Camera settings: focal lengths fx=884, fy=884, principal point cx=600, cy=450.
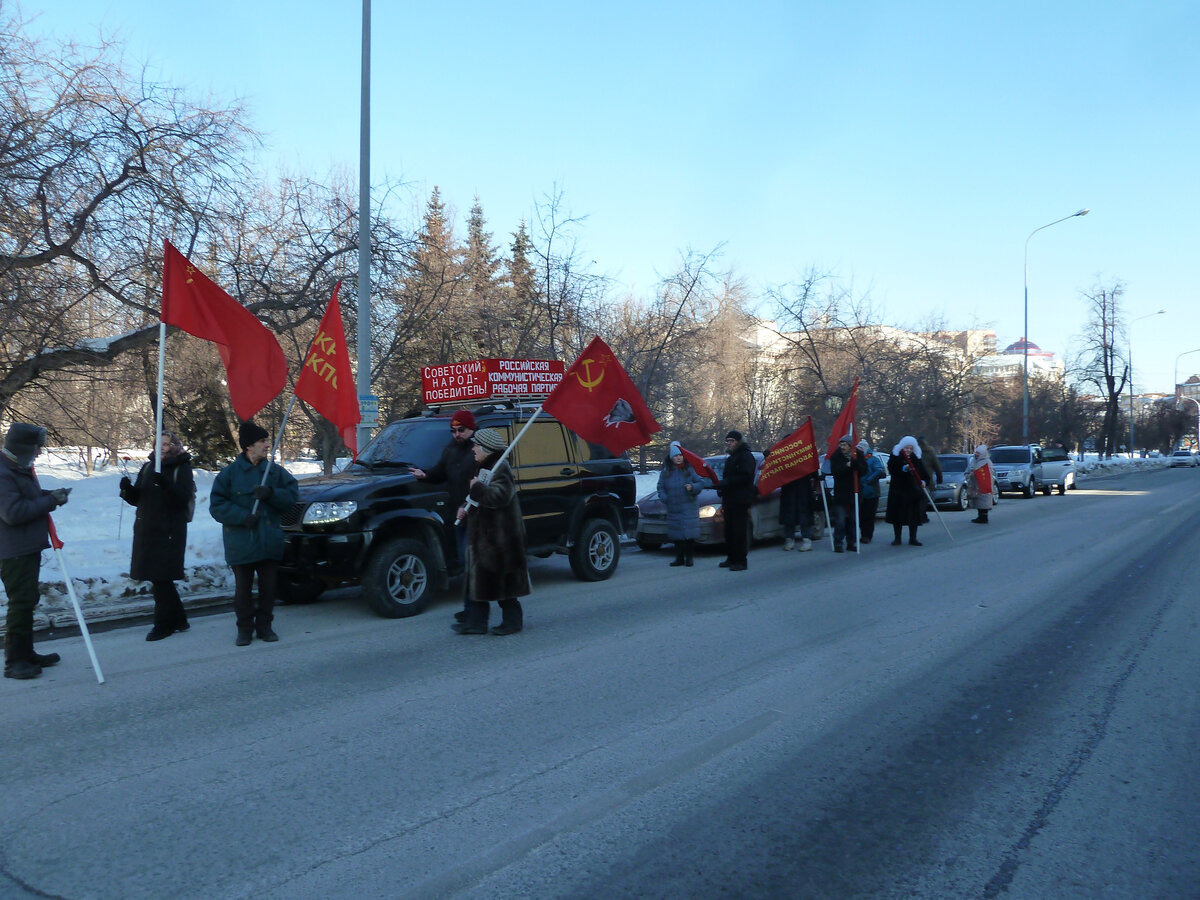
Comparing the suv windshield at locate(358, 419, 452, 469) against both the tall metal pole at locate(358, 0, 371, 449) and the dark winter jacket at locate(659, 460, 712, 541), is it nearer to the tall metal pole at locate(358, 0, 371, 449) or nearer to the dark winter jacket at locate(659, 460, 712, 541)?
the tall metal pole at locate(358, 0, 371, 449)

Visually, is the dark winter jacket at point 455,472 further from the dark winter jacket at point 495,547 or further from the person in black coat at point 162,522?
the person in black coat at point 162,522

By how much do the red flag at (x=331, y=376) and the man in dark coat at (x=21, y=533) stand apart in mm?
3190

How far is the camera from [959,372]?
33844 millimetres

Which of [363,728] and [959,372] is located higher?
[959,372]

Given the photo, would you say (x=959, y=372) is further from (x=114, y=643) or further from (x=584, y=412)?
(x=114, y=643)

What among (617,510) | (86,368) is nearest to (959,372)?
(617,510)

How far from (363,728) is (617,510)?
6.14m

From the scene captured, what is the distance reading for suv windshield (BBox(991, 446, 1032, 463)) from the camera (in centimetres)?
2897

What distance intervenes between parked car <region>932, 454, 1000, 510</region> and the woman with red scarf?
766cm

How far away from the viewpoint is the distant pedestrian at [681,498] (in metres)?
12.1

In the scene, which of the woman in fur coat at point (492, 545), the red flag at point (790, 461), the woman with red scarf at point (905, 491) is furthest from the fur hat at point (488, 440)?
the woman with red scarf at point (905, 491)

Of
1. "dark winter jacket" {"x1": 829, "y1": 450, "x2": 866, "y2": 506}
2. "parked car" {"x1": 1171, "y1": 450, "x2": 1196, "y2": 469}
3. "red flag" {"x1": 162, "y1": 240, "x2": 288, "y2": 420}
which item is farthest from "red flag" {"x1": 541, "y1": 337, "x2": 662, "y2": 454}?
"parked car" {"x1": 1171, "y1": 450, "x2": 1196, "y2": 469}

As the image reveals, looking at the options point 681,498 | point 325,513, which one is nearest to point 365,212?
point 681,498

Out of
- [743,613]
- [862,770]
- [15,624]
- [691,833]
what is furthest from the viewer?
[743,613]
